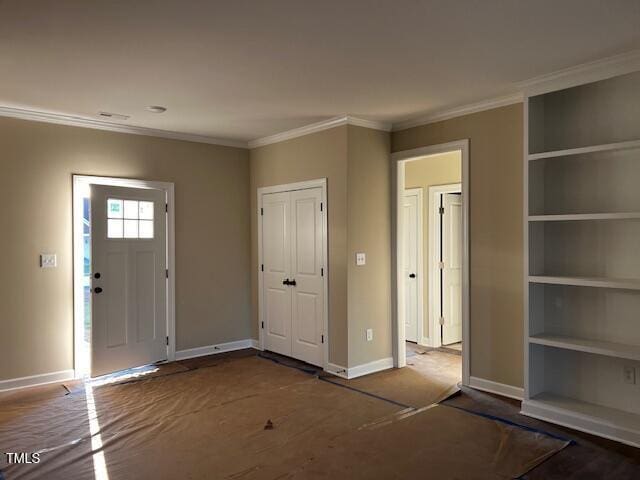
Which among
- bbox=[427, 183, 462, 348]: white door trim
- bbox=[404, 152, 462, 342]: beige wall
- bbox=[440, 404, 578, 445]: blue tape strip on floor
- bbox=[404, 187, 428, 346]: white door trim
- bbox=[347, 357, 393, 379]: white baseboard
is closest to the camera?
bbox=[440, 404, 578, 445]: blue tape strip on floor

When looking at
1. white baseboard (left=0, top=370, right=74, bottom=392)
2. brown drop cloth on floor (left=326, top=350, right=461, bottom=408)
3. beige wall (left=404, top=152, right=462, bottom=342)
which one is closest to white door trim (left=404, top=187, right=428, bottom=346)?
beige wall (left=404, top=152, right=462, bottom=342)

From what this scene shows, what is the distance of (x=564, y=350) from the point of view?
3.93m

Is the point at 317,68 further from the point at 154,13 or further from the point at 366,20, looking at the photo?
the point at 154,13

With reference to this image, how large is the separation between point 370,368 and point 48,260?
11.1ft

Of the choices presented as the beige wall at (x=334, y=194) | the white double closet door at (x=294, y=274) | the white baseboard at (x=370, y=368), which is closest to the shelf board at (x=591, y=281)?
the beige wall at (x=334, y=194)

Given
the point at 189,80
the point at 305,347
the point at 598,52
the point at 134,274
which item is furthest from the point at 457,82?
the point at 134,274

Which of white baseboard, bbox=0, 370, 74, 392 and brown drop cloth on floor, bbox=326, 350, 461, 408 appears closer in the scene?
brown drop cloth on floor, bbox=326, 350, 461, 408

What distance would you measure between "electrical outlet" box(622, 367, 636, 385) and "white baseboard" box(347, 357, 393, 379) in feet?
7.37

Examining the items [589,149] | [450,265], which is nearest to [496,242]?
[589,149]

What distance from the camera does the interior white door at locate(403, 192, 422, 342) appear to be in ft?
20.7

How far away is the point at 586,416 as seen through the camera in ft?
11.6

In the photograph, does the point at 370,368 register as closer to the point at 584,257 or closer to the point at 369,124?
the point at 584,257

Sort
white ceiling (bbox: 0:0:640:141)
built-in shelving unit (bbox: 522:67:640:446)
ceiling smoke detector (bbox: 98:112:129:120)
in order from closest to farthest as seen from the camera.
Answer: white ceiling (bbox: 0:0:640:141)
built-in shelving unit (bbox: 522:67:640:446)
ceiling smoke detector (bbox: 98:112:129:120)

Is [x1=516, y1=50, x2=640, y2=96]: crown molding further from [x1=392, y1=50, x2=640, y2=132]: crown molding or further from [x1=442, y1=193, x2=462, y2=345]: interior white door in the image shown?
[x1=442, y1=193, x2=462, y2=345]: interior white door
